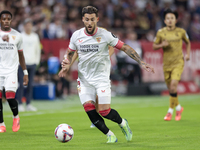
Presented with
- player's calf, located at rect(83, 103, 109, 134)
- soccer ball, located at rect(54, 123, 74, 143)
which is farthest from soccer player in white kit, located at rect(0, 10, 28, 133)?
player's calf, located at rect(83, 103, 109, 134)

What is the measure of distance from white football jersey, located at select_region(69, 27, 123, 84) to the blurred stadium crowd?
11056 millimetres

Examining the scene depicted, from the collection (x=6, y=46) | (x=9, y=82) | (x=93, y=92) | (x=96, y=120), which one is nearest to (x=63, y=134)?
(x=96, y=120)

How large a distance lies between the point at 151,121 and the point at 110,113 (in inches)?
139

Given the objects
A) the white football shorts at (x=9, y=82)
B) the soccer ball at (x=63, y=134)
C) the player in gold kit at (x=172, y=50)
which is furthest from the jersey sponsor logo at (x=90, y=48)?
the player in gold kit at (x=172, y=50)

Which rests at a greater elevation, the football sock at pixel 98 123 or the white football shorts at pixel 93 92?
Answer: the white football shorts at pixel 93 92

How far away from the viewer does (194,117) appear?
1071cm

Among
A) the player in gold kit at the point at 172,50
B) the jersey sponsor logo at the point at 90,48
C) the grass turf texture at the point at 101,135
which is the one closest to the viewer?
the grass turf texture at the point at 101,135

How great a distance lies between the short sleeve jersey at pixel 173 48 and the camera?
10.4 meters

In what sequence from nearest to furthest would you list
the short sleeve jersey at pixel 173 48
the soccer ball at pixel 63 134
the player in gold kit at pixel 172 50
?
the soccer ball at pixel 63 134, the player in gold kit at pixel 172 50, the short sleeve jersey at pixel 173 48

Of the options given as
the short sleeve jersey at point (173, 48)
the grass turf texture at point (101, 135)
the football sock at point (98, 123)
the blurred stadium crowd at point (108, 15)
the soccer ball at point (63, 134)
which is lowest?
the grass turf texture at point (101, 135)

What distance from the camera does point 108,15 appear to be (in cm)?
2411

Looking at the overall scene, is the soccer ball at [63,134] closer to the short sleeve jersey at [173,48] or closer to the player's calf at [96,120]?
the player's calf at [96,120]

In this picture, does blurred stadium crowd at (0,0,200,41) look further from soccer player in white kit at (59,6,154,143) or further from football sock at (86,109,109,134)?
football sock at (86,109,109,134)

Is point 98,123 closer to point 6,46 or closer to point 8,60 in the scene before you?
point 8,60
